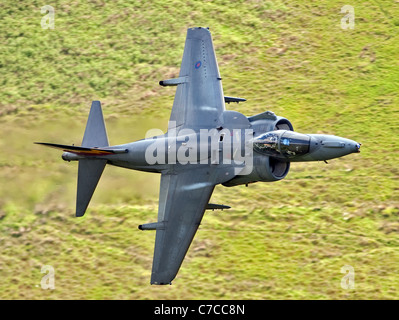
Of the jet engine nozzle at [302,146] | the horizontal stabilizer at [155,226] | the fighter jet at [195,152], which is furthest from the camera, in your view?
the horizontal stabilizer at [155,226]

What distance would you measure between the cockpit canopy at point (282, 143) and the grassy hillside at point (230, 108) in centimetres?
610

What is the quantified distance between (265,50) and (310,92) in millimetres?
4524

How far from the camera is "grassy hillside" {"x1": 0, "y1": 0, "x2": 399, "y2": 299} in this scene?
1256 inches

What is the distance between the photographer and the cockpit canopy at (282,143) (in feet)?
90.0

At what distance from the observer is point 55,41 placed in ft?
144

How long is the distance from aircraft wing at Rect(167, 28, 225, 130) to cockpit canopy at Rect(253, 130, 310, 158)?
2.96 meters

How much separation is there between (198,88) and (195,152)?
11.6ft

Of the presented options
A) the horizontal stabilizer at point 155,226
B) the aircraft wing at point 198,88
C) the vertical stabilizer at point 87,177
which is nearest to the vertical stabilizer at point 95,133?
the vertical stabilizer at point 87,177

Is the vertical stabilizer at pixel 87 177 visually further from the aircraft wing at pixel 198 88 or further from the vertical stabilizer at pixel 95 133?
the aircraft wing at pixel 198 88

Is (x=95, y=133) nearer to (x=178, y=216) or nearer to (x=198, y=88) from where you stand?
(x=198, y=88)

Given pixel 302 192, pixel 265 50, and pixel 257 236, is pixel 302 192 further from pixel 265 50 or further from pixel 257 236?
pixel 265 50

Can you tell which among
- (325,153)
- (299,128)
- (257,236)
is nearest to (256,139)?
(325,153)

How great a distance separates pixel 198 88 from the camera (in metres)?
31.7

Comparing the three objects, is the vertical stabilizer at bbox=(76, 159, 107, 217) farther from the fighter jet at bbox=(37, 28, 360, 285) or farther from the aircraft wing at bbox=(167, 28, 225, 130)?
the aircraft wing at bbox=(167, 28, 225, 130)
